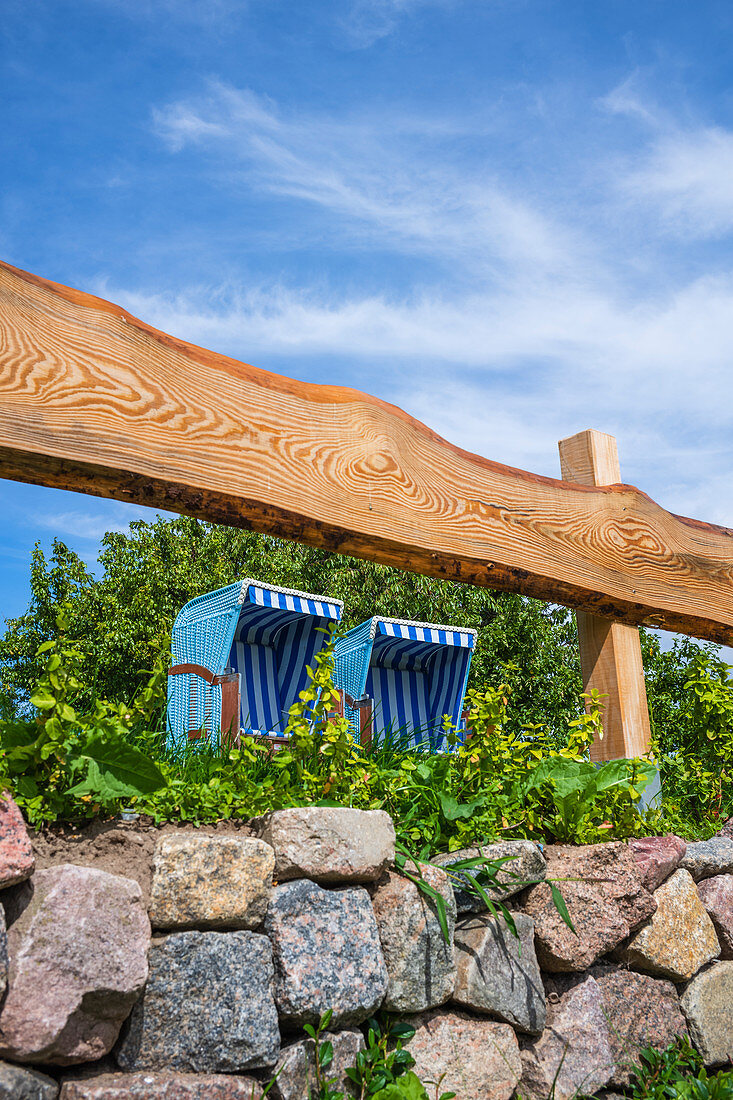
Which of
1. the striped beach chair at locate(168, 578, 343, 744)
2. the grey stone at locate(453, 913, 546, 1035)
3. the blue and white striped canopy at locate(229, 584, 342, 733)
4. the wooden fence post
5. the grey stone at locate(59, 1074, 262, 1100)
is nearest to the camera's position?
the grey stone at locate(59, 1074, 262, 1100)

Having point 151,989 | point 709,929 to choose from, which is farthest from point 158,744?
point 709,929

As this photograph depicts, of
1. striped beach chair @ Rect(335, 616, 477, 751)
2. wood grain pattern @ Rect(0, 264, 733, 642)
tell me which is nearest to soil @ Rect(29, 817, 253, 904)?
wood grain pattern @ Rect(0, 264, 733, 642)

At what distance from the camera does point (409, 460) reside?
3047mm

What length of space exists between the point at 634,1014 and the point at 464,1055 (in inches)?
32.5

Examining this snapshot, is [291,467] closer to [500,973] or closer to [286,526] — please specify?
[286,526]

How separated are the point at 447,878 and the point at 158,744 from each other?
1111 millimetres

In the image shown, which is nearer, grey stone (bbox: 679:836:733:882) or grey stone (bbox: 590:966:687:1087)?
grey stone (bbox: 590:966:687:1087)

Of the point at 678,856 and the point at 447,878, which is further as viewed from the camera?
the point at 678,856

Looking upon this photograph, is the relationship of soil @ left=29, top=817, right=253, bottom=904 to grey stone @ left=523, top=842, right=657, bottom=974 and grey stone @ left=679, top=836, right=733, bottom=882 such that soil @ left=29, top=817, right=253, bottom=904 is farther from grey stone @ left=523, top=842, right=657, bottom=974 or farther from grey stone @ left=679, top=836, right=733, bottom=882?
grey stone @ left=679, top=836, right=733, bottom=882

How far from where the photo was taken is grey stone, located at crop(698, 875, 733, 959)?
11.1ft

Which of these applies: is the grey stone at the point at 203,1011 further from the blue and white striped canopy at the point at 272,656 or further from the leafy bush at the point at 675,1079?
the blue and white striped canopy at the point at 272,656

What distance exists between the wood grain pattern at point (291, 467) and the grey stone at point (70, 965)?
41.8 inches

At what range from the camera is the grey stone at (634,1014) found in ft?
9.48

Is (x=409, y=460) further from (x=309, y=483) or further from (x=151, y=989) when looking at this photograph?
(x=151, y=989)
